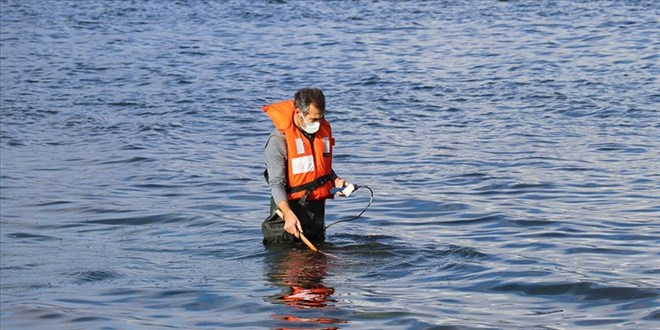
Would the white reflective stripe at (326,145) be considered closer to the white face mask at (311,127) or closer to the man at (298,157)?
the man at (298,157)

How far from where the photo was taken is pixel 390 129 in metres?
16.3

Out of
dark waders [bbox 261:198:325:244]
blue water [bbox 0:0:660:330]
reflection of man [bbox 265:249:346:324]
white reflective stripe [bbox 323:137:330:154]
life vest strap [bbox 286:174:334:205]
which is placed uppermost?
white reflective stripe [bbox 323:137:330:154]

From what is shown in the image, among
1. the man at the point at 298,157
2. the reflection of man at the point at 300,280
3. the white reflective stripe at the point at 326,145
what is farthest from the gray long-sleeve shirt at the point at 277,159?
the reflection of man at the point at 300,280

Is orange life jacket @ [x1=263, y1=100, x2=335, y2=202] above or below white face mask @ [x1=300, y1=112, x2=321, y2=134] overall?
below

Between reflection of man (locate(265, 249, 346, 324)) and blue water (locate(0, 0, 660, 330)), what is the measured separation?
0.9 inches

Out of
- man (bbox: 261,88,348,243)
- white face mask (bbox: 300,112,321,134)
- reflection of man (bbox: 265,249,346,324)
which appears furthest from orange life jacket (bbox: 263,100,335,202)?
reflection of man (bbox: 265,249,346,324)

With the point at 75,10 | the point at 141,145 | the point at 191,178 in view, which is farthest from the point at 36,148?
the point at 75,10

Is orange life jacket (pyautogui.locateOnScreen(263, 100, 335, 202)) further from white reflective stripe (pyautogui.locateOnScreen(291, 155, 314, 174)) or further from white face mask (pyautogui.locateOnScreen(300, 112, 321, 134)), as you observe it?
white face mask (pyautogui.locateOnScreen(300, 112, 321, 134))

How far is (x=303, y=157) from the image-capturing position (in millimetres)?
8695

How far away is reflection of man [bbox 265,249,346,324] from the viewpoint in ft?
26.7

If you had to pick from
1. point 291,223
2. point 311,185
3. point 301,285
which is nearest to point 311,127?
point 311,185

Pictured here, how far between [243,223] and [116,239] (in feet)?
4.11

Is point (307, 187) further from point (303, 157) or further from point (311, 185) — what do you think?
point (303, 157)

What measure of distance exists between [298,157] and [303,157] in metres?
0.04
